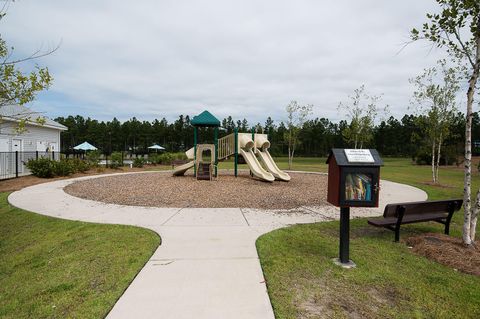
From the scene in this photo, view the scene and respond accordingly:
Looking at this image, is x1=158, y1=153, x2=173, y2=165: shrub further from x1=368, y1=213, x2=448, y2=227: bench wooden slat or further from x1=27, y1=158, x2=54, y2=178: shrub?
x1=368, y1=213, x2=448, y2=227: bench wooden slat

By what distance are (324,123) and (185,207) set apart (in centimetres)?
7795

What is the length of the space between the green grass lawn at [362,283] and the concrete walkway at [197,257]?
0.97 ft

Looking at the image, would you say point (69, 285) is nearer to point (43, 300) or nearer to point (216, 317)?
point (43, 300)

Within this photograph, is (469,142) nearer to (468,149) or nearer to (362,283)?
(468,149)

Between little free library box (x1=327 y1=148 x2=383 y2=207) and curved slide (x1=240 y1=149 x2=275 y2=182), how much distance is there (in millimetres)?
10112

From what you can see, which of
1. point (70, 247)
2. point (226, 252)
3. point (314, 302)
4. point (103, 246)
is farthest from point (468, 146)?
point (70, 247)

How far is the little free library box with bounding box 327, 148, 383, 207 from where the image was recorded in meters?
4.25

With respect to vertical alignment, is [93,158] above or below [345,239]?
above

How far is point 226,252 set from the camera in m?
4.83

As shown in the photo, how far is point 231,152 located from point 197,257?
11665mm

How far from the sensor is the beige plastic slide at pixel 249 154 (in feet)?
49.2

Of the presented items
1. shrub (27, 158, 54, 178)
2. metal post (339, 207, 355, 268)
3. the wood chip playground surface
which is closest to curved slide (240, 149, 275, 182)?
the wood chip playground surface

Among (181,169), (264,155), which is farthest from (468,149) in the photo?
(181,169)

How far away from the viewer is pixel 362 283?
153 inches
